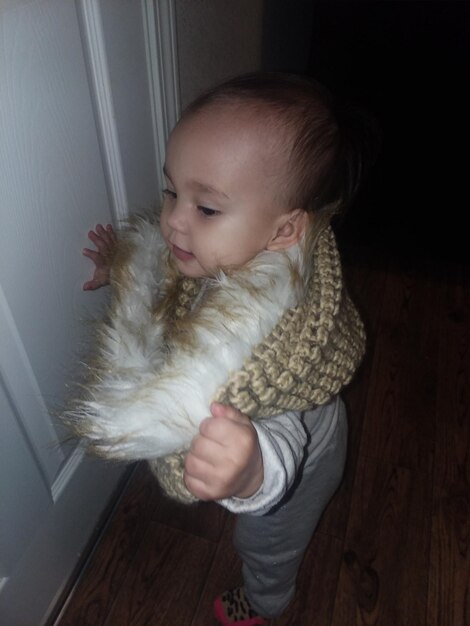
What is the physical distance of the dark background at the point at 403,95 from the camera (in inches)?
66.1

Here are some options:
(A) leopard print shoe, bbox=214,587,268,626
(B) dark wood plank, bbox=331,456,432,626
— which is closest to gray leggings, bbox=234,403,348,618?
(A) leopard print shoe, bbox=214,587,268,626

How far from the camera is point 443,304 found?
166 cm

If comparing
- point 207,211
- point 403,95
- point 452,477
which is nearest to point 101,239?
point 207,211

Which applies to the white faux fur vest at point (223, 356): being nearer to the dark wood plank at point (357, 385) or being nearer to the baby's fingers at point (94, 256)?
the baby's fingers at point (94, 256)

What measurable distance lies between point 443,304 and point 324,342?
1208 mm

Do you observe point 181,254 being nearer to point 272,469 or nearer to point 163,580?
point 272,469

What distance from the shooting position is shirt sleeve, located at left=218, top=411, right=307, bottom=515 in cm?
53

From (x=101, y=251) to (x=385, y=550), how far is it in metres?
0.86

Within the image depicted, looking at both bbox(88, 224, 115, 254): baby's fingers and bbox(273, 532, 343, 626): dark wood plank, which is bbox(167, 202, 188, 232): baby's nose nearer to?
bbox(88, 224, 115, 254): baby's fingers

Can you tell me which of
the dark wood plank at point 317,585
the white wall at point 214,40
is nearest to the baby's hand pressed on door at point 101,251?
the white wall at point 214,40

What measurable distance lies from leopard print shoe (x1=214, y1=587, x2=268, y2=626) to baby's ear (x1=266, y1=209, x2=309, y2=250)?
2.38 ft

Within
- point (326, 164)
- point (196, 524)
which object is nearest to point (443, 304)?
point (196, 524)

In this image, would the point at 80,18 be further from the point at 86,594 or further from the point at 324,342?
the point at 86,594

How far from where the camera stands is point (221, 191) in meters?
0.60
